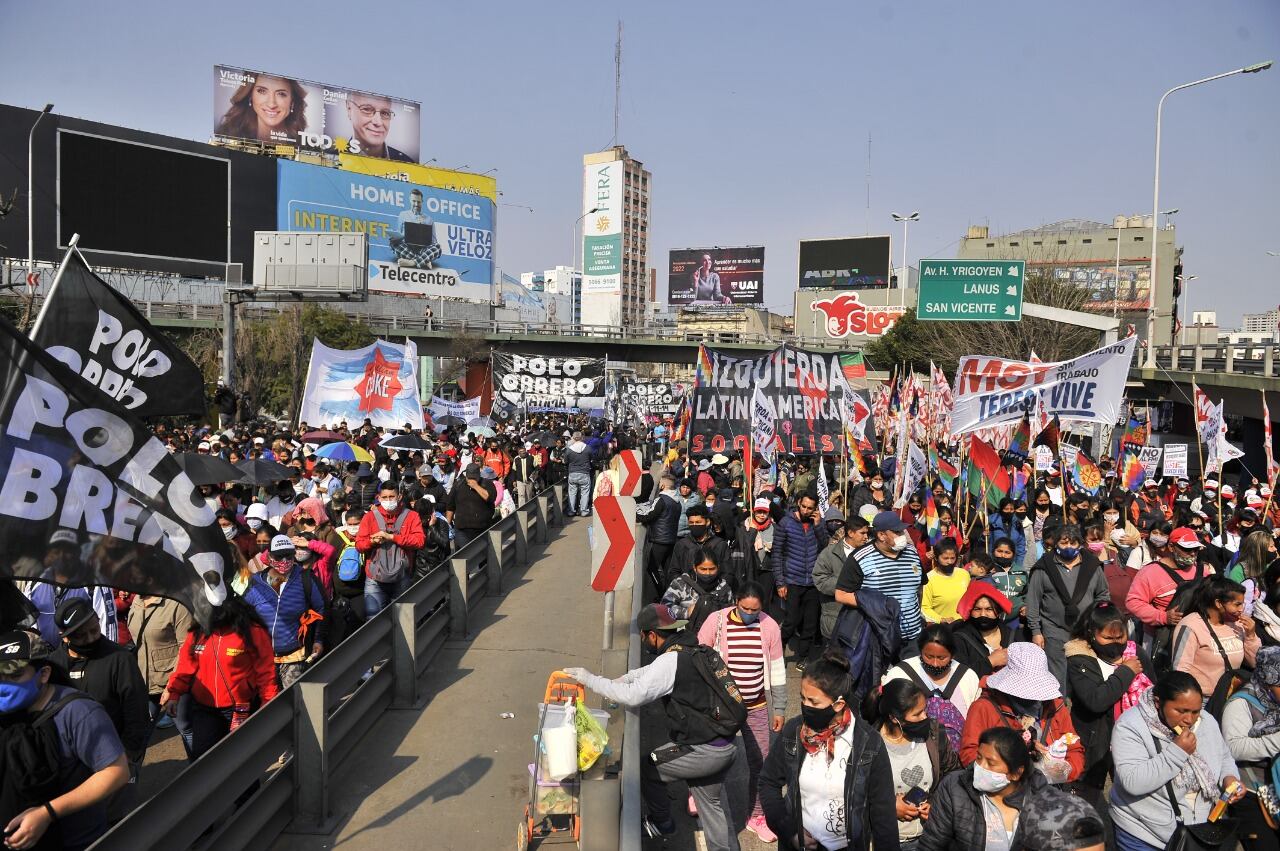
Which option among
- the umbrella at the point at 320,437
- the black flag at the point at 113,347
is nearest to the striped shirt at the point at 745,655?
the black flag at the point at 113,347

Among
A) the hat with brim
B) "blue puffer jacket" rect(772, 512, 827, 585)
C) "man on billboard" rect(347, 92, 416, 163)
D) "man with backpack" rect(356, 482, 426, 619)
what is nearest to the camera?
the hat with brim

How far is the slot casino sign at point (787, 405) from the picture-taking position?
15469 millimetres

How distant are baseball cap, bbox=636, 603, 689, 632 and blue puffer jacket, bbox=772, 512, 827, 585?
108 inches

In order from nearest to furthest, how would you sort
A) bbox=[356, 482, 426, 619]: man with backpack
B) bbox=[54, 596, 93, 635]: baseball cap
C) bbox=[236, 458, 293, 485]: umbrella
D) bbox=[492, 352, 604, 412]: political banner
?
bbox=[54, 596, 93, 635]: baseball cap, bbox=[356, 482, 426, 619]: man with backpack, bbox=[236, 458, 293, 485]: umbrella, bbox=[492, 352, 604, 412]: political banner

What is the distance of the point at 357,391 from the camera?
20.1 m

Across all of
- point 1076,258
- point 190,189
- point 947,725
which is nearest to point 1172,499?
point 947,725

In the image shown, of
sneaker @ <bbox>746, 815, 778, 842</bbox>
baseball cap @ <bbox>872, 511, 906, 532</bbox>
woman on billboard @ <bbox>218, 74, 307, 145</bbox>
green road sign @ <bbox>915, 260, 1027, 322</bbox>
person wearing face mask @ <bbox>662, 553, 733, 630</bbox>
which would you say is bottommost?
sneaker @ <bbox>746, 815, 778, 842</bbox>

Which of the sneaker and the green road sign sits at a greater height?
the green road sign

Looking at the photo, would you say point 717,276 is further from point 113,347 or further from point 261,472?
point 113,347

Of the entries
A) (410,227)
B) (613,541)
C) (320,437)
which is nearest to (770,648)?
(613,541)

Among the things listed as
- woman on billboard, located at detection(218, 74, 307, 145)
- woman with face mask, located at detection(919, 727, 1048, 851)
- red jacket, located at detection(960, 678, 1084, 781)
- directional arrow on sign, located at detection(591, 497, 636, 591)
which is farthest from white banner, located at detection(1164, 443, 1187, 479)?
woman on billboard, located at detection(218, 74, 307, 145)

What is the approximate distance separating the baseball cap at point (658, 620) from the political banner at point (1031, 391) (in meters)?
7.60

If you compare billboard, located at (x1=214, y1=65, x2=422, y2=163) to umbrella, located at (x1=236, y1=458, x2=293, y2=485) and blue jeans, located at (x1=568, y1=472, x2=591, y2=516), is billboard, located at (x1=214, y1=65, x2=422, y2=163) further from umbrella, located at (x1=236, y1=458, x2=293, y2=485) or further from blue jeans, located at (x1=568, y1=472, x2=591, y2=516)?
umbrella, located at (x1=236, y1=458, x2=293, y2=485)

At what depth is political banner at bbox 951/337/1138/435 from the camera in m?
12.9
